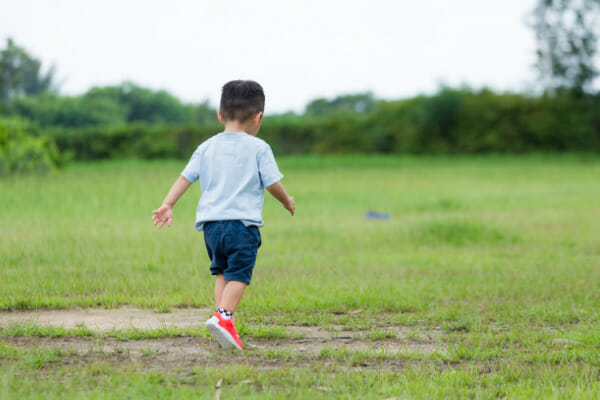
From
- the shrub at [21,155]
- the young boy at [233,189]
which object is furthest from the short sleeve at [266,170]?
the shrub at [21,155]

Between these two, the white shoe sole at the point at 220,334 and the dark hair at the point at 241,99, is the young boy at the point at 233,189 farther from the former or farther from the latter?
the white shoe sole at the point at 220,334

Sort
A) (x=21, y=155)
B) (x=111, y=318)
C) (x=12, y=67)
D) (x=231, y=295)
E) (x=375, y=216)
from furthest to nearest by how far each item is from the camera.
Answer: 1. (x=12, y=67)
2. (x=21, y=155)
3. (x=375, y=216)
4. (x=111, y=318)
5. (x=231, y=295)

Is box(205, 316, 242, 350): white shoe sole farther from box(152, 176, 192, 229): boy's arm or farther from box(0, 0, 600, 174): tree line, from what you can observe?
box(0, 0, 600, 174): tree line

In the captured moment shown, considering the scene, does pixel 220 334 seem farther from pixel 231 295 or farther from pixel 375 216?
pixel 375 216

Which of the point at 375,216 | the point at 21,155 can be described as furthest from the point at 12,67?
the point at 375,216

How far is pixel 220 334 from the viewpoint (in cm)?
369

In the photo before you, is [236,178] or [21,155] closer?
[236,178]

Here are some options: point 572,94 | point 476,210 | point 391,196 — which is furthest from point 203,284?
point 572,94

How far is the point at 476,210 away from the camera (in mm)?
12734

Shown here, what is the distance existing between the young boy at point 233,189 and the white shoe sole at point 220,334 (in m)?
0.12

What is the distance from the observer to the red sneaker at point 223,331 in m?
3.67

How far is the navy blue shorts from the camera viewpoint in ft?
12.7

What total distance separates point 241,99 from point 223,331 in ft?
4.62

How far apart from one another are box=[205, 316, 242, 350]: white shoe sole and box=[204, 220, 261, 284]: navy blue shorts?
31 cm
